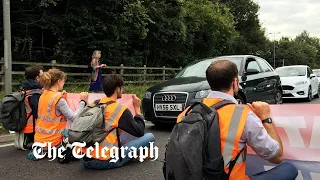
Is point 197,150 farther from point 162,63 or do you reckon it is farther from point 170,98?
point 162,63

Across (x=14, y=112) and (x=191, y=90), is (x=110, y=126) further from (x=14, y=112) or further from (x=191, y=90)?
(x=191, y=90)

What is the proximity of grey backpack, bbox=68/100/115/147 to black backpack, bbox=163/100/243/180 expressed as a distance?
6.74ft

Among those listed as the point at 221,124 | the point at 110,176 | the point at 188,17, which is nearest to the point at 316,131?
the point at 221,124

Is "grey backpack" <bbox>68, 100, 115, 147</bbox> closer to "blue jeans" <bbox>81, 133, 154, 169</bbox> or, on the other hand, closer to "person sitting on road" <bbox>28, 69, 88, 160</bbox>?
"blue jeans" <bbox>81, 133, 154, 169</bbox>

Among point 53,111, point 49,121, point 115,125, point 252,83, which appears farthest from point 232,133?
point 252,83

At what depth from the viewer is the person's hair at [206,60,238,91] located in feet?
8.56

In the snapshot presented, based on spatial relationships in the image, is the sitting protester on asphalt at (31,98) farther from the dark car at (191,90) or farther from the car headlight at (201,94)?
the car headlight at (201,94)

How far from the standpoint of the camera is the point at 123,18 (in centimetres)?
1834

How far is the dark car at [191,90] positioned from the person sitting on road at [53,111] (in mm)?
2337

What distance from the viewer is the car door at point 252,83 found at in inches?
317

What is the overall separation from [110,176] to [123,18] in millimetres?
14671

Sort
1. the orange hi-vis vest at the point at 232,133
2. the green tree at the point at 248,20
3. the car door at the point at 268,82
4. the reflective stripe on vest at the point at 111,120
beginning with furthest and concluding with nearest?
the green tree at the point at 248,20, the car door at the point at 268,82, the reflective stripe on vest at the point at 111,120, the orange hi-vis vest at the point at 232,133

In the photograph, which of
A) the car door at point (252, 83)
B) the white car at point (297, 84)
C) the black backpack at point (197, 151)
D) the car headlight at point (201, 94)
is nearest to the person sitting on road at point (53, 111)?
the car headlight at point (201, 94)

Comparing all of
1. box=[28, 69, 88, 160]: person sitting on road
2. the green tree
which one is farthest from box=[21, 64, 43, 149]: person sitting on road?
the green tree
